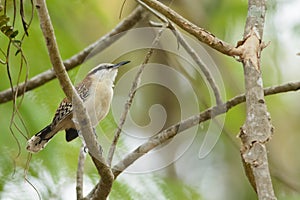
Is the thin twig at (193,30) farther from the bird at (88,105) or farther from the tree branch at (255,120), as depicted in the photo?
the bird at (88,105)

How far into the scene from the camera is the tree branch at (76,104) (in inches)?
58.0

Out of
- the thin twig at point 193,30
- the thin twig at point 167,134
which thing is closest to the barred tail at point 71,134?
the thin twig at point 167,134

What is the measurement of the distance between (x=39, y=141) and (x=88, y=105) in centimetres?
41

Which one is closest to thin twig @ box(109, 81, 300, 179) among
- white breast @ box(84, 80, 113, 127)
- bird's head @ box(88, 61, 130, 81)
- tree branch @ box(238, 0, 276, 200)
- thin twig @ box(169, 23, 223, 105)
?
thin twig @ box(169, 23, 223, 105)

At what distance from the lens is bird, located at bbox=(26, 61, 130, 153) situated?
2.30 metres

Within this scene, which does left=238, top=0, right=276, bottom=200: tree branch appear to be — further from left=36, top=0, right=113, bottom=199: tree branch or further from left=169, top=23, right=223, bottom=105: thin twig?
left=169, top=23, right=223, bottom=105: thin twig

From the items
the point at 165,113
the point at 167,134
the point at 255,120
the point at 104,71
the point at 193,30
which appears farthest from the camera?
the point at 165,113

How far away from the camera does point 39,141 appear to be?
7.32 ft

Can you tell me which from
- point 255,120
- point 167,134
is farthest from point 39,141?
point 255,120

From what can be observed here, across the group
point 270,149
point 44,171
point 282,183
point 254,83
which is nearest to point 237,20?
point 270,149

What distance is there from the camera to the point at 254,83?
1.54 meters

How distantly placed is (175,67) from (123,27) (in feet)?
1.88

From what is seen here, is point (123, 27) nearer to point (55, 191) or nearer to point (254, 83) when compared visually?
point (55, 191)

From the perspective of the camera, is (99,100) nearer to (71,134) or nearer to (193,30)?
(71,134)
